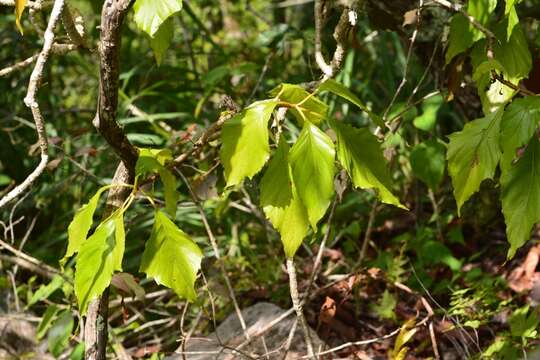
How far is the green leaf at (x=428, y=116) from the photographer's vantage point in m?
2.96

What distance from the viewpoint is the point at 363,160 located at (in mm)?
1517

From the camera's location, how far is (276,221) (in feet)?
4.79

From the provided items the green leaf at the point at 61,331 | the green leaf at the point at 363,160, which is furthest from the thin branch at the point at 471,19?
the green leaf at the point at 61,331

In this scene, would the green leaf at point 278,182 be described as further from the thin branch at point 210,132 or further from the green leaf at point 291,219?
the thin branch at point 210,132

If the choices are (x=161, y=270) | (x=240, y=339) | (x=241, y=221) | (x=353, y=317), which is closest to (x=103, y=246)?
(x=161, y=270)

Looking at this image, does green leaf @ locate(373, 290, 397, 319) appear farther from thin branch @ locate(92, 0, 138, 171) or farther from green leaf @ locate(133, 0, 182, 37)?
green leaf @ locate(133, 0, 182, 37)

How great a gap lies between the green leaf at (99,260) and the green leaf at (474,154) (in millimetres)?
791

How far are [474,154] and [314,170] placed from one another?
1.73 feet

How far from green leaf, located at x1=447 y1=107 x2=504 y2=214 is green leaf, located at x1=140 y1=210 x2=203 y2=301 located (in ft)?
2.14

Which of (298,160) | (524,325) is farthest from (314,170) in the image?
(524,325)

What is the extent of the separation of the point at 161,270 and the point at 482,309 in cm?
148

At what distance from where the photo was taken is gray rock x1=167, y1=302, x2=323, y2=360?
8.30ft

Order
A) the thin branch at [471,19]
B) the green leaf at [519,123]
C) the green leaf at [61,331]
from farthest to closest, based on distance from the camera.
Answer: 1. the green leaf at [61,331]
2. the thin branch at [471,19]
3. the green leaf at [519,123]

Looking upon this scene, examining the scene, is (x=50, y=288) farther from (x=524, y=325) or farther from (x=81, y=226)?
(x=524, y=325)
